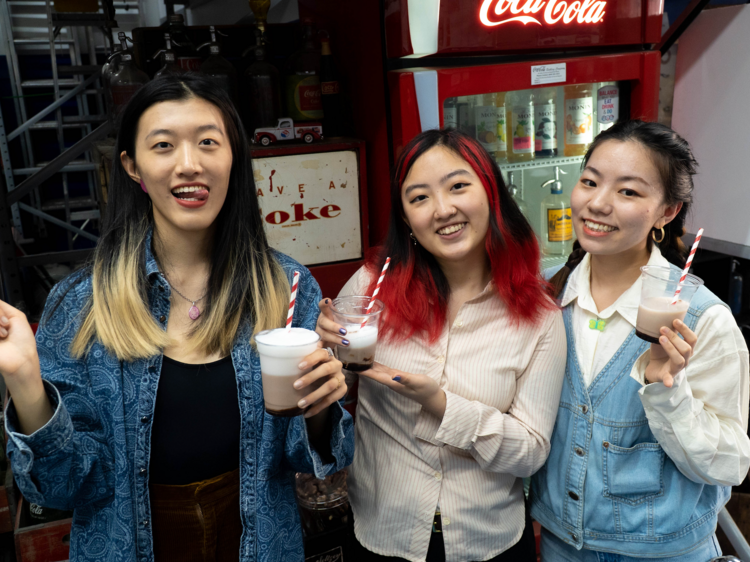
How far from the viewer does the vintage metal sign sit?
2693 millimetres

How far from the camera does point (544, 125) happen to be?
3.10m

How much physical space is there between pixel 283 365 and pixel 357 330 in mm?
225

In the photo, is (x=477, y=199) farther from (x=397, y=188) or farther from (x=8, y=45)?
(x=8, y=45)

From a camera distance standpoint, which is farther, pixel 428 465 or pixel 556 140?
pixel 556 140

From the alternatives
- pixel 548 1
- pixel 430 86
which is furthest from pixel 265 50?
pixel 548 1

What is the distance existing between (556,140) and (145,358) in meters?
2.41

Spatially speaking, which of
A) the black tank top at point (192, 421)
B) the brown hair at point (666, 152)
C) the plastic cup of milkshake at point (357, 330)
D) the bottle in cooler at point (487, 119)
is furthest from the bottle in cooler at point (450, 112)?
the black tank top at point (192, 421)

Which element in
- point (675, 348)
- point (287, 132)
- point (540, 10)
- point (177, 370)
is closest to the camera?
point (675, 348)

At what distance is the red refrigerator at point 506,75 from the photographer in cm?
244

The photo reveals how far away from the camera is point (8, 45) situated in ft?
21.6

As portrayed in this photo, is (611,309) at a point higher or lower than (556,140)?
lower

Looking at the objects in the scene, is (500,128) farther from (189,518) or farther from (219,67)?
(189,518)

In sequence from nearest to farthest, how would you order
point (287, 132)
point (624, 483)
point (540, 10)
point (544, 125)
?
point (624, 483) → point (540, 10) → point (287, 132) → point (544, 125)

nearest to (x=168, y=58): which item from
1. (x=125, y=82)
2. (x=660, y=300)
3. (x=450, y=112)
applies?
(x=125, y=82)
